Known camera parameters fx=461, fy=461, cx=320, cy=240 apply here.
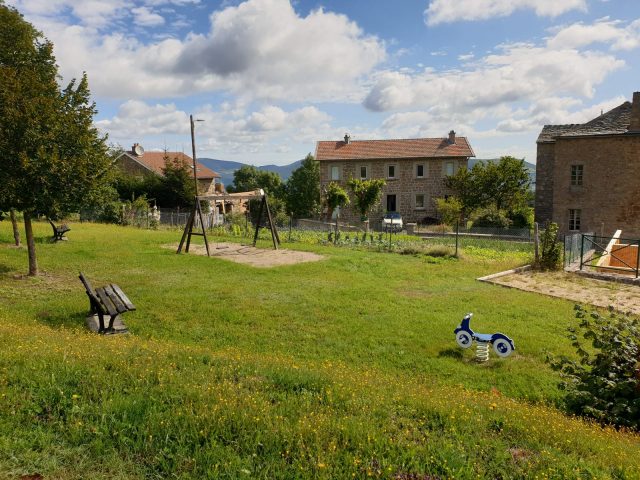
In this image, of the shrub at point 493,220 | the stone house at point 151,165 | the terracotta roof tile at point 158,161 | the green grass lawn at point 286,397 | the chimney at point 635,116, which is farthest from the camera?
the terracotta roof tile at point 158,161

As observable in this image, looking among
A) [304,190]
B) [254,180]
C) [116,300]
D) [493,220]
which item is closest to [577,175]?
[493,220]

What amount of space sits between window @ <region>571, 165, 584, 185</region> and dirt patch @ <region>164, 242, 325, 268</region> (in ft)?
66.7

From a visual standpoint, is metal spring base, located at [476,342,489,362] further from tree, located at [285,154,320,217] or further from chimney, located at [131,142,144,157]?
chimney, located at [131,142,144,157]

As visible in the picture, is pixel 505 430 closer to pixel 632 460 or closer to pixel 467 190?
pixel 632 460

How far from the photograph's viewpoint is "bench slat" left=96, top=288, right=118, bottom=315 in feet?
26.7

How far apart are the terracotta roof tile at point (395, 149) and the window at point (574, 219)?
11.9 metres

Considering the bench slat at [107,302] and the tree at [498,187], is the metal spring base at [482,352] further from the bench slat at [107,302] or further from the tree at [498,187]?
the tree at [498,187]

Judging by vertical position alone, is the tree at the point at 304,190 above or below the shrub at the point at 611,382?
above

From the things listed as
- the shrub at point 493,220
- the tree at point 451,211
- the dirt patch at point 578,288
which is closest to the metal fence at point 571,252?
the dirt patch at point 578,288

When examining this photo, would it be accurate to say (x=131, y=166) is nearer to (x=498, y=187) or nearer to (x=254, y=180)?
(x=254, y=180)

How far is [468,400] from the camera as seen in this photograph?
5.23 m

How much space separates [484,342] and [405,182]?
35.2 metres

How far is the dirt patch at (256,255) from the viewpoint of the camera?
1631 cm

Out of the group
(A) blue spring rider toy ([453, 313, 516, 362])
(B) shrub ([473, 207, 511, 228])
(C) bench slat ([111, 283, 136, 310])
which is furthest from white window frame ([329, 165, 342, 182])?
(A) blue spring rider toy ([453, 313, 516, 362])
